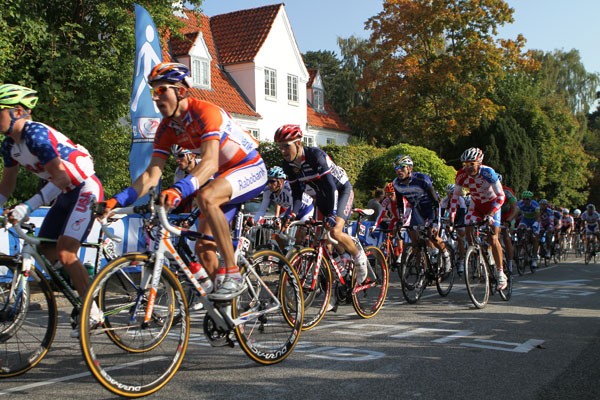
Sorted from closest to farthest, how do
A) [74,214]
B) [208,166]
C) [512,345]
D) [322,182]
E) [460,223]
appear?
[208,166]
[74,214]
[512,345]
[322,182]
[460,223]

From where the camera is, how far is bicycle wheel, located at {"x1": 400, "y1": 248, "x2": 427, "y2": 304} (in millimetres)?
10234

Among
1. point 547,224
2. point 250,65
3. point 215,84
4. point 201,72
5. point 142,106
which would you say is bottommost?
point 547,224

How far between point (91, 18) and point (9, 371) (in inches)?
583

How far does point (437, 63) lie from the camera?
36.5m

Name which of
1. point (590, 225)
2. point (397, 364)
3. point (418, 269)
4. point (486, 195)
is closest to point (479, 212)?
point (486, 195)

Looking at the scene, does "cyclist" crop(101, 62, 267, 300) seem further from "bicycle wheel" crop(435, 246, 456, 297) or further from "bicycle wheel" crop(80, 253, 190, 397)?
"bicycle wheel" crop(435, 246, 456, 297)

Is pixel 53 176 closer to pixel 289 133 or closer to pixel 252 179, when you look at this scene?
pixel 252 179

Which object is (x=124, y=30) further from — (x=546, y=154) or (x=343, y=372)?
(x=546, y=154)

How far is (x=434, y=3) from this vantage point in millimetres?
36000

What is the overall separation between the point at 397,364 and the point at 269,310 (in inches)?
47.8

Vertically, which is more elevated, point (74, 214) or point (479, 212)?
point (479, 212)

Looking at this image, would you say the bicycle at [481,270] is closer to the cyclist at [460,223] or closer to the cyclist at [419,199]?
the cyclist at [460,223]

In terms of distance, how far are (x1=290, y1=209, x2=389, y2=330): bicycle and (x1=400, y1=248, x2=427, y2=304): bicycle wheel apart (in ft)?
3.93

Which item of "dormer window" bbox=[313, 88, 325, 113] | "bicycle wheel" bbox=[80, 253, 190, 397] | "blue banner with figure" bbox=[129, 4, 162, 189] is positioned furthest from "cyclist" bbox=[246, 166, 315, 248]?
"dormer window" bbox=[313, 88, 325, 113]
